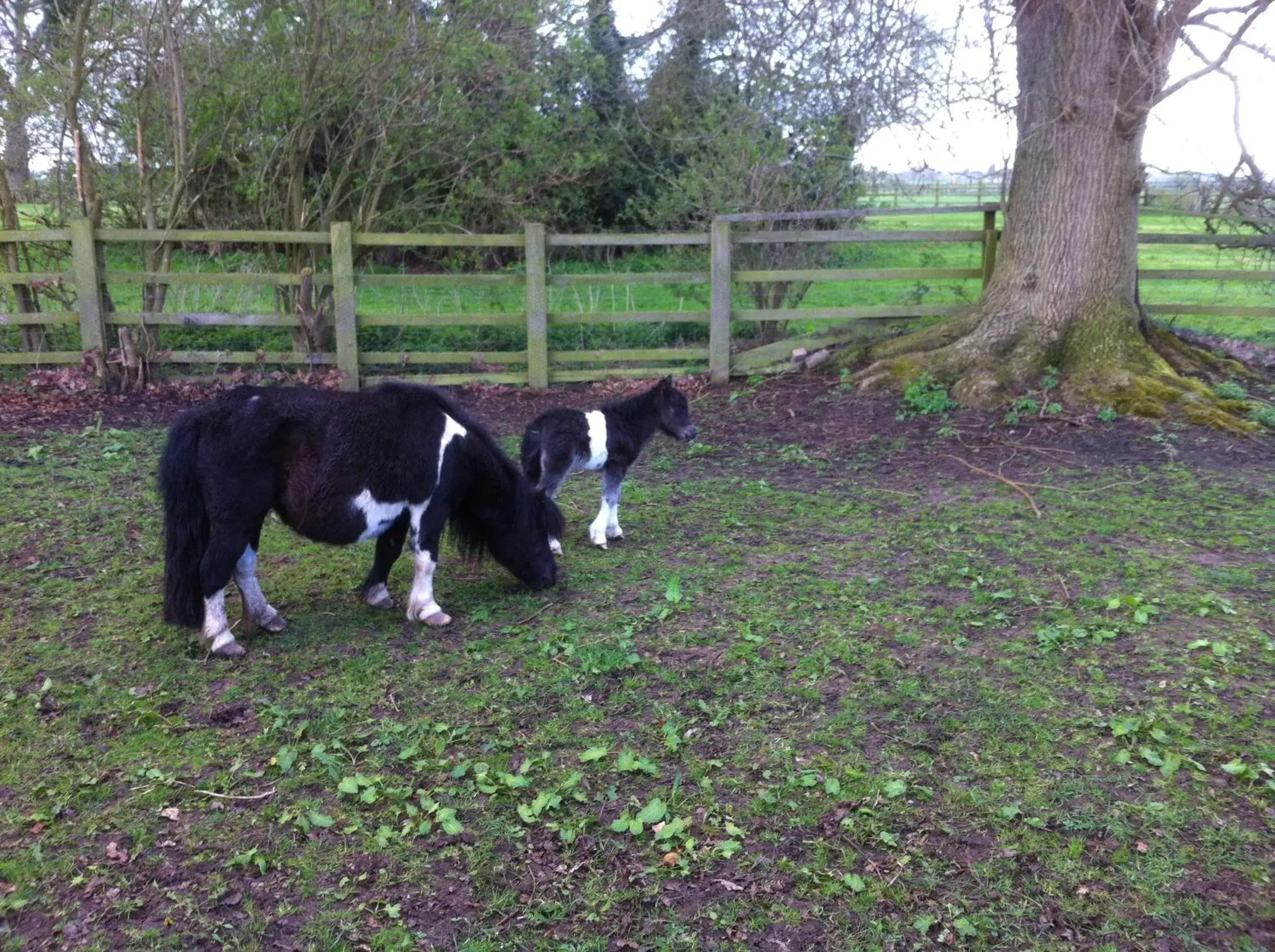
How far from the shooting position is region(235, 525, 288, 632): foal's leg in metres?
4.98

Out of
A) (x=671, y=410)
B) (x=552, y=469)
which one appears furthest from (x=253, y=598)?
(x=671, y=410)

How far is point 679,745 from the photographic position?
4.05m

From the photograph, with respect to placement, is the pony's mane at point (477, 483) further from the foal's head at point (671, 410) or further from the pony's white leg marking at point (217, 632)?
the foal's head at point (671, 410)

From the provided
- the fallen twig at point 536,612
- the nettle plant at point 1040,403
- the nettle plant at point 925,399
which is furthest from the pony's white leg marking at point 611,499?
the nettle plant at point 1040,403

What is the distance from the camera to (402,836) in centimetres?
348

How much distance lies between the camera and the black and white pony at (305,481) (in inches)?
186

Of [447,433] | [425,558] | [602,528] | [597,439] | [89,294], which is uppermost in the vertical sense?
[89,294]

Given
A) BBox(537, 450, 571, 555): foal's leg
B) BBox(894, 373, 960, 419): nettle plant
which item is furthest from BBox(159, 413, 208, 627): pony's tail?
BBox(894, 373, 960, 419): nettle plant

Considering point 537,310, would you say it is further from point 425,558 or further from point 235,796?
point 235,796

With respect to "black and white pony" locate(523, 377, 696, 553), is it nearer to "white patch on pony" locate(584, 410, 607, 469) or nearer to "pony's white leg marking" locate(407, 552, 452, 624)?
"white patch on pony" locate(584, 410, 607, 469)

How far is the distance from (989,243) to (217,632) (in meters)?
8.93

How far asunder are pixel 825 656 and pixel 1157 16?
6.87 m

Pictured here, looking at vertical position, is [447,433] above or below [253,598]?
above

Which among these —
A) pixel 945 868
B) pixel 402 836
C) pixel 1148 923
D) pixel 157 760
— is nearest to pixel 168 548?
pixel 157 760
